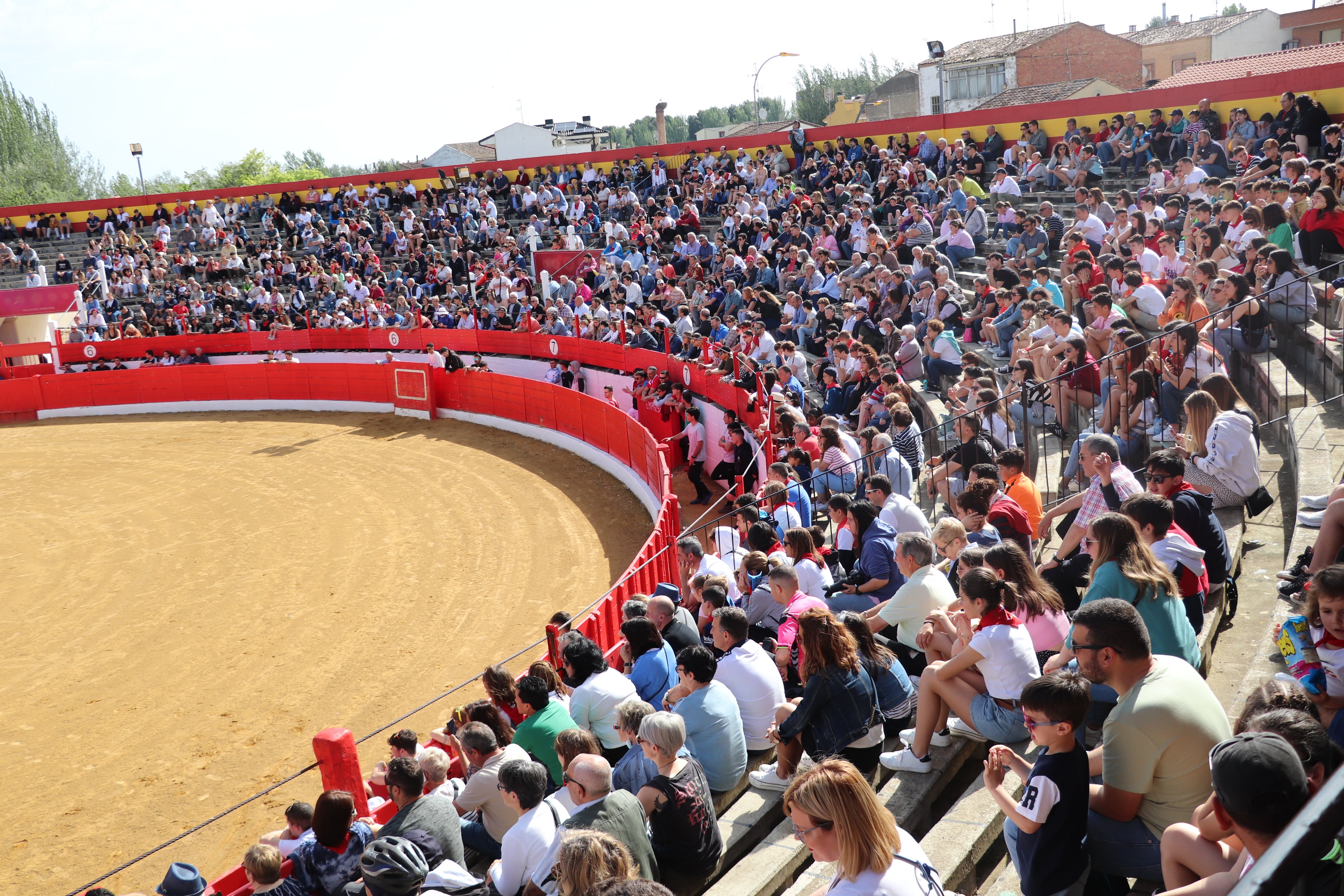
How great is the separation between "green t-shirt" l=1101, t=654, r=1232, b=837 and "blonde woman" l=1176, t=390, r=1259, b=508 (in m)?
3.86

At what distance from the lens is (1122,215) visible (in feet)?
48.9

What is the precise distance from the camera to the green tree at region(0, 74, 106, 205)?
7419 centimetres

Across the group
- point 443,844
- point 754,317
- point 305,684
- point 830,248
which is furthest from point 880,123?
point 443,844

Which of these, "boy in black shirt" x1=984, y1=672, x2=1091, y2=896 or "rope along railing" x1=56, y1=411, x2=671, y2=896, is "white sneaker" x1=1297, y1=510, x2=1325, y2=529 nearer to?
"boy in black shirt" x1=984, y1=672, x2=1091, y2=896

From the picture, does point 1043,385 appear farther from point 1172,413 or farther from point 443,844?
point 443,844

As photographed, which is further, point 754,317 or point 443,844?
point 754,317

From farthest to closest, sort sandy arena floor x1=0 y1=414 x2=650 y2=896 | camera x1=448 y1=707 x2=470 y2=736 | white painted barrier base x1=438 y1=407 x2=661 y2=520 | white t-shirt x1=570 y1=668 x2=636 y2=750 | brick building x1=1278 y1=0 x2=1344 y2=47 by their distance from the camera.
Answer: brick building x1=1278 y1=0 x2=1344 y2=47, white painted barrier base x1=438 y1=407 x2=661 y2=520, sandy arena floor x1=0 y1=414 x2=650 y2=896, camera x1=448 y1=707 x2=470 y2=736, white t-shirt x1=570 y1=668 x2=636 y2=750

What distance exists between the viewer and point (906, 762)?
539 cm

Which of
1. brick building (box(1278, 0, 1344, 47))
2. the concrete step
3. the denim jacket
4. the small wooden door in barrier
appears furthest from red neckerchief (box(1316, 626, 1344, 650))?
brick building (box(1278, 0, 1344, 47))

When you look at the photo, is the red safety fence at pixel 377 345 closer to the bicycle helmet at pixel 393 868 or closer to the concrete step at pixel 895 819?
the concrete step at pixel 895 819

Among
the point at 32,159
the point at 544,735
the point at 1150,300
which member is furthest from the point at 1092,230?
the point at 32,159

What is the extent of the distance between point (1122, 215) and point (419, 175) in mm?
29595

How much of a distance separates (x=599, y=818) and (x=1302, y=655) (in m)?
3.20

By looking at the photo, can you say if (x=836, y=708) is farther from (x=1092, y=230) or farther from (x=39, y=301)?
A: (x=39, y=301)
